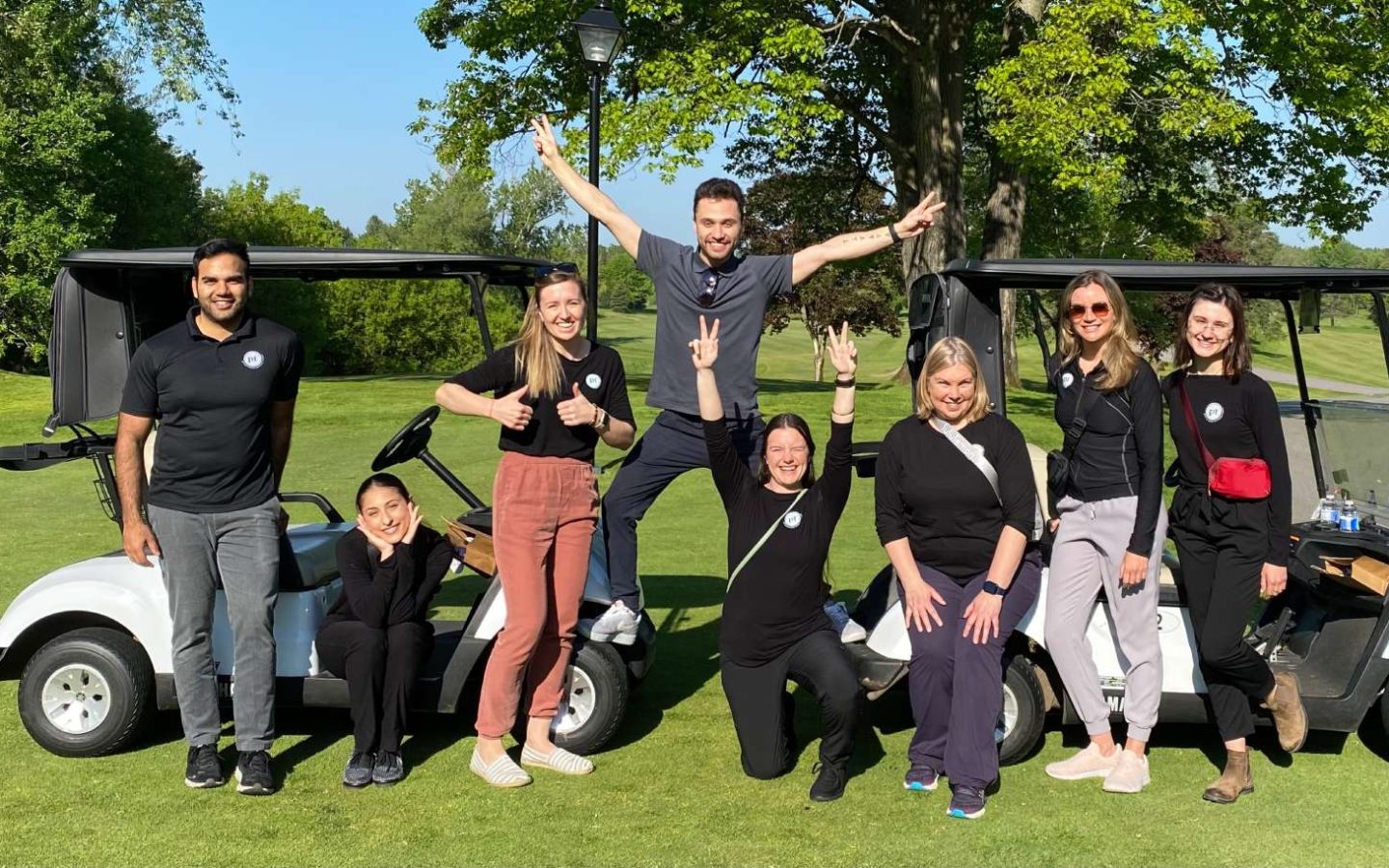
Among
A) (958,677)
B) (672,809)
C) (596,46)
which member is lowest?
(672,809)

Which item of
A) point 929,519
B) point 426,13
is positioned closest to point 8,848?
point 929,519

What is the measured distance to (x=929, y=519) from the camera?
13.3 feet

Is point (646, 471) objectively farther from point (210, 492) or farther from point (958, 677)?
point (210, 492)

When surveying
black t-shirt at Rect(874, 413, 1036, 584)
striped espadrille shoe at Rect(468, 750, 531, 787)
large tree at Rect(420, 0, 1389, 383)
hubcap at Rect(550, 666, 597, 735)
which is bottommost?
striped espadrille shoe at Rect(468, 750, 531, 787)

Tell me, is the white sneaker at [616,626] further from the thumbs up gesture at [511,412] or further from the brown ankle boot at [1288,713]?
the brown ankle boot at [1288,713]

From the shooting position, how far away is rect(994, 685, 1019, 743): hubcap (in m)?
4.15

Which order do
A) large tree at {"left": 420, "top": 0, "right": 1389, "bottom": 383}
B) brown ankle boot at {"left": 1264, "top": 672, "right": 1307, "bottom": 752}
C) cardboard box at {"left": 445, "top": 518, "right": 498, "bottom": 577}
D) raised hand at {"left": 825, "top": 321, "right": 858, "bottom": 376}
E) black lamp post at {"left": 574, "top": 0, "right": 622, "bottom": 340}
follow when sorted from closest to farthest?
raised hand at {"left": 825, "top": 321, "right": 858, "bottom": 376}, brown ankle boot at {"left": 1264, "top": 672, "right": 1307, "bottom": 752}, cardboard box at {"left": 445, "top": 518, "right": 498, "bottom": 577}, black lamp post at {"left": 574, "top": 0, "right": 622, "bottom": 340}, large tree at {"left": 420, "top": 0, "right": 1389, "bottom": 383}

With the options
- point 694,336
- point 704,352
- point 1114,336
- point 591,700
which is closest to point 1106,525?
point 1114,336

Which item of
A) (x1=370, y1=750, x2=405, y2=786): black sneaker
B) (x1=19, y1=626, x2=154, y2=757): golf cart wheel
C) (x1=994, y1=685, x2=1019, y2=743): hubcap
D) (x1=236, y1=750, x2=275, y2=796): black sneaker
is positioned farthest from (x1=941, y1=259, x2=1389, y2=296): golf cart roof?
(x1=19, y1=626, x2=154, y2=757): golf cart wheel

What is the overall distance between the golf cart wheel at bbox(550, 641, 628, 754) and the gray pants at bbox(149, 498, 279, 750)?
0.97 metres

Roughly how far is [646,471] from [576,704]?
2.78ft

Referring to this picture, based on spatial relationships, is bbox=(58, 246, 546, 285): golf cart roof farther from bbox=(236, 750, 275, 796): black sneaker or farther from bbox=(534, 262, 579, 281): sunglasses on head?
bbox=(236, 750, 275, 796): black sneaker

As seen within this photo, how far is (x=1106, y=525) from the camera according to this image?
400 centimetres

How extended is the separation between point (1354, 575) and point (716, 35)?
15403mm
